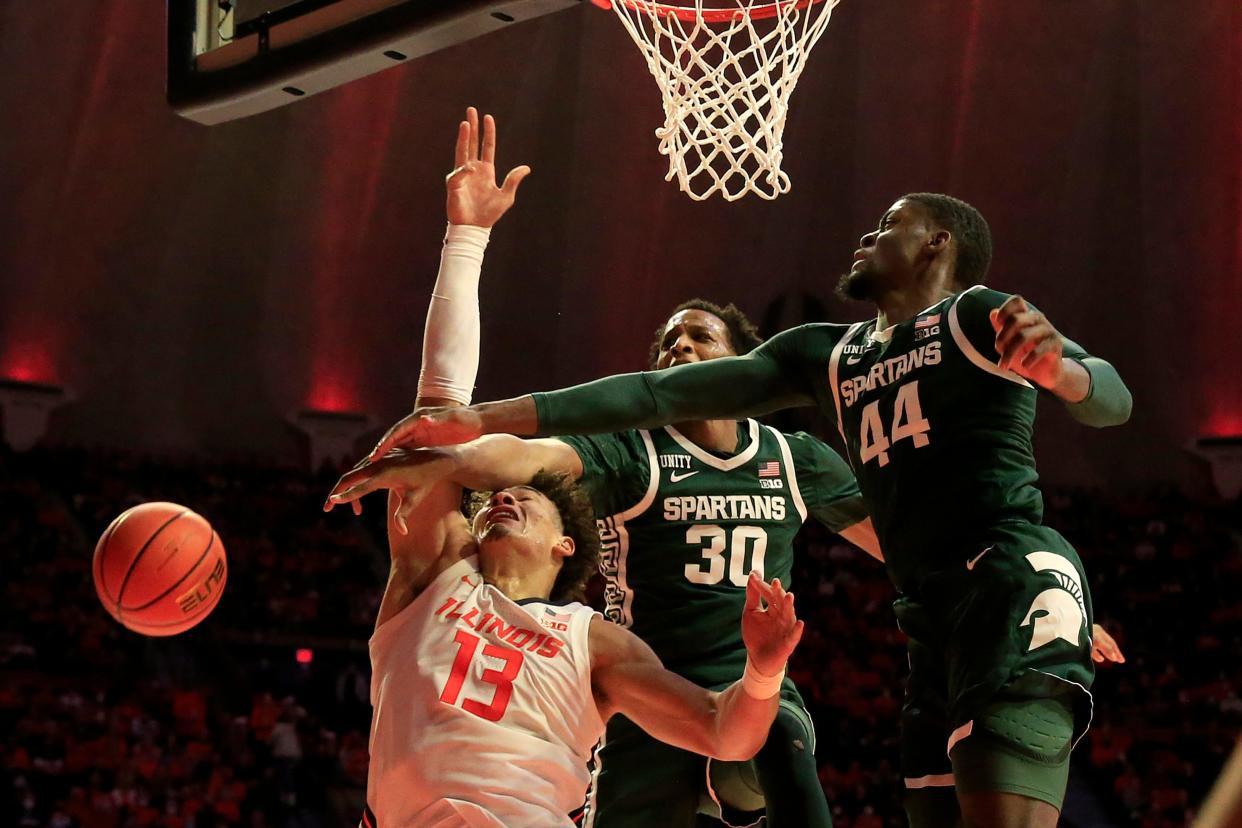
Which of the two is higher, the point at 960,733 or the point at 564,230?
the point at 564,230

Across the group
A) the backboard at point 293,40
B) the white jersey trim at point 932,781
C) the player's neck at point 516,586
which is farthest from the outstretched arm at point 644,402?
the backboard at point 293,40

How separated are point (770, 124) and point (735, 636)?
83.9 inches

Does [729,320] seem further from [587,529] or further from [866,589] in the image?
[866,589]

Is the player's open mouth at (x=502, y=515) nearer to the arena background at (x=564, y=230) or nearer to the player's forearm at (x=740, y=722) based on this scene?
the player's forearm at (x=740, y=722)

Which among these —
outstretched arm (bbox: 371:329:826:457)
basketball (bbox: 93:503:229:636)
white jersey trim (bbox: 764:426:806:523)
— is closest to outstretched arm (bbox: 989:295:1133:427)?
outstretched arm (bbox: 371:329:826:457)

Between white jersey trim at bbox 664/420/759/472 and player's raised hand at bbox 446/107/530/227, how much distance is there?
2.98 feet

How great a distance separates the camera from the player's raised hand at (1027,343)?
2.72 metres

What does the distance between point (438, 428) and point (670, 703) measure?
0.84 metres

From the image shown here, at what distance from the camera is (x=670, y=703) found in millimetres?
3402

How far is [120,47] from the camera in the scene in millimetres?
15164

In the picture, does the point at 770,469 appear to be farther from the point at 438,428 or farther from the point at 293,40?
the point at 293,40

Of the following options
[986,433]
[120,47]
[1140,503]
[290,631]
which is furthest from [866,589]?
[986,433]

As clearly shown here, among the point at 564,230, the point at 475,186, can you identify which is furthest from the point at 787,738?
the point at 564,230

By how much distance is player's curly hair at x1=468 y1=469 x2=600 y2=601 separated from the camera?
13.4 feet
